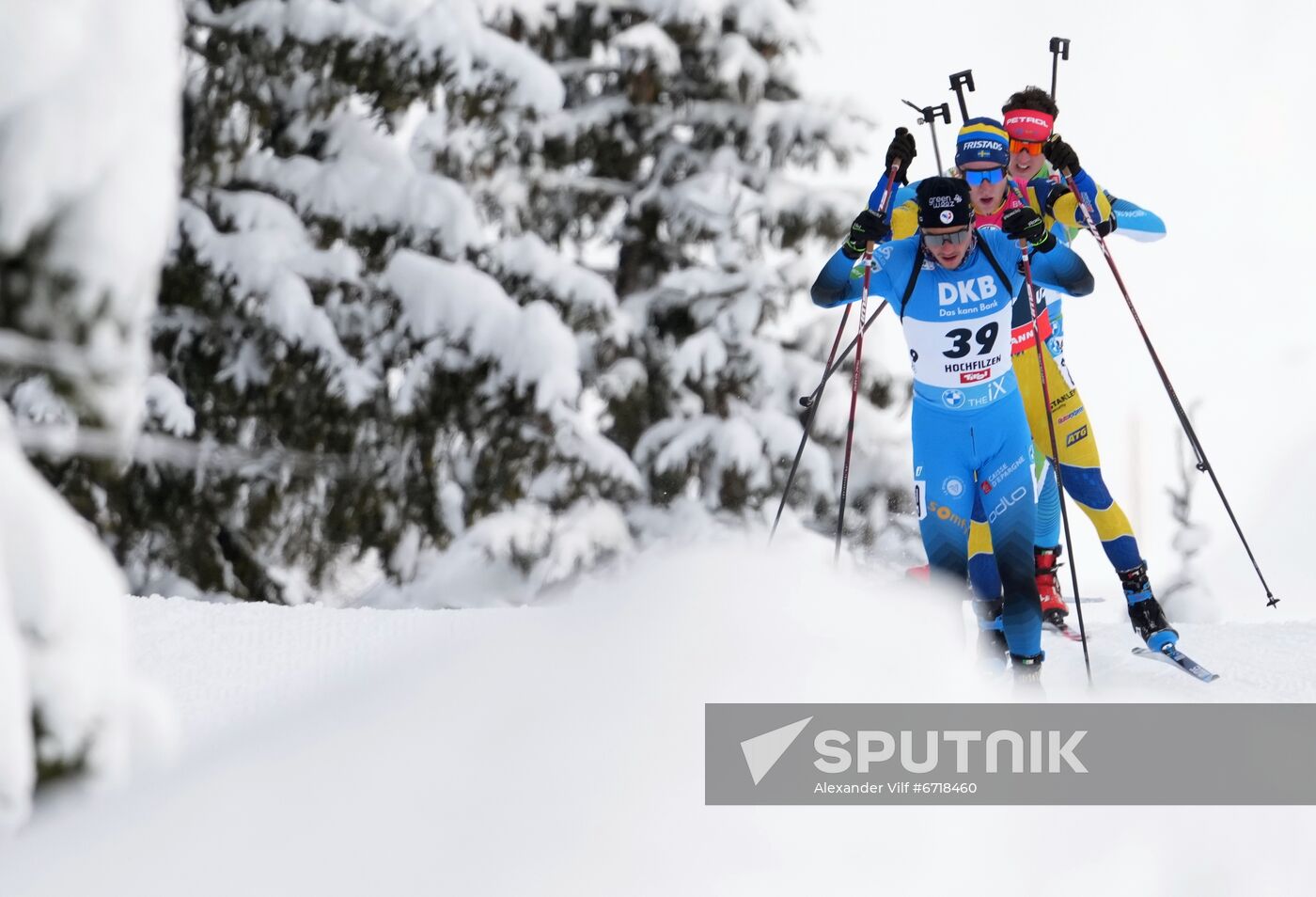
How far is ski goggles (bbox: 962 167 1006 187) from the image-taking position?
16.4 ft

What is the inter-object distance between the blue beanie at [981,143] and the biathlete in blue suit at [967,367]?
1.34 feet

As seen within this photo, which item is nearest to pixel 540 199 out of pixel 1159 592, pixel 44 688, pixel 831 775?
pixel 1159 592

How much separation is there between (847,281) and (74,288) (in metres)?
3.38

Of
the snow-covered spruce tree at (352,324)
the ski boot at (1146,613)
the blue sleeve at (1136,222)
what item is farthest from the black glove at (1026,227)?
the snow-covered spruce tree at (352,324)

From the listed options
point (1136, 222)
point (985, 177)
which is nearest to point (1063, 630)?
point (1136, 222)

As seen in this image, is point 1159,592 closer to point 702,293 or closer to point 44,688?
point 702,293

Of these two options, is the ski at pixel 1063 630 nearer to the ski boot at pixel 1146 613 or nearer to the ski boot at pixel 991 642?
the ski boot at pixel 1146 613

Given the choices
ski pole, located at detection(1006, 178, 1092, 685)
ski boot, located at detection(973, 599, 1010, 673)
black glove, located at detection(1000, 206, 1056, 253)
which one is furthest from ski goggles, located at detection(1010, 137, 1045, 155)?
ski boot, located at detection(973, 599, 1010, 673)

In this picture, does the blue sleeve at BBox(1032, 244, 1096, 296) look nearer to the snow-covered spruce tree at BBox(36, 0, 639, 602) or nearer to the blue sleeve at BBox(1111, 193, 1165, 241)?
the blue sleeve at BBox(1111, 193, 1165, 241)

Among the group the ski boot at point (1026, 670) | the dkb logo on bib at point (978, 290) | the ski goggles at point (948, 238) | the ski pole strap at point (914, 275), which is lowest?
the ski boot at point (1026, 670)

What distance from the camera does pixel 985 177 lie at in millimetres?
5004

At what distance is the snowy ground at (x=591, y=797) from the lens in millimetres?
2514

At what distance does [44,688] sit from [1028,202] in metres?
4.63

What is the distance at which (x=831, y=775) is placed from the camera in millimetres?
3113
